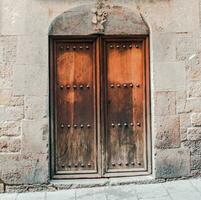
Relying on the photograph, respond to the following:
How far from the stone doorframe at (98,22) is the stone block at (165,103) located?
78cm

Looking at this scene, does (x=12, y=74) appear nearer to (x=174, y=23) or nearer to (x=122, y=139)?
(x=122, y=139)

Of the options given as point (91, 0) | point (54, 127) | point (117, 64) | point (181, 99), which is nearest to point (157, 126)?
point (181, 99)

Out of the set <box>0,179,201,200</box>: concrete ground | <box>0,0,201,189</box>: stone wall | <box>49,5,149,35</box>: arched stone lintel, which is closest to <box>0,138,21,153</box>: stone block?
<box>0,0,201,189</box>: stone wall

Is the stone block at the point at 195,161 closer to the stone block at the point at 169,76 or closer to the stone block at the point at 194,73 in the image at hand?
the stone block at the point at 169,76

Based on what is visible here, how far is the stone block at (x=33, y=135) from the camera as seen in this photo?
5.32 meters

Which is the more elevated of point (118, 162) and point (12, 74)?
point (12, 74)

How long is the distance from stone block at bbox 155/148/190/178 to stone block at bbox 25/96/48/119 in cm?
145

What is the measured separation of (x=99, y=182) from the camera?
542cm

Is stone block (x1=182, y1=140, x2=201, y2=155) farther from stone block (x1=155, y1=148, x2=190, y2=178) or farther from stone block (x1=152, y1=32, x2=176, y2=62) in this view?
stone block (x1=152, y1=32, x2=176, y2=62)

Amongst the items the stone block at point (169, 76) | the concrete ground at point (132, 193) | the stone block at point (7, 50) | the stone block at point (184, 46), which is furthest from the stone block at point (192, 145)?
the stone block at point (7, 50)

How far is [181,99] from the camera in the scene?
17.9 ft

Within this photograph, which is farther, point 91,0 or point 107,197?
point 91,0

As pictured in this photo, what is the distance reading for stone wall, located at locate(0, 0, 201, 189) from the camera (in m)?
5.32

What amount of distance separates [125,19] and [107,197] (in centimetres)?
208
